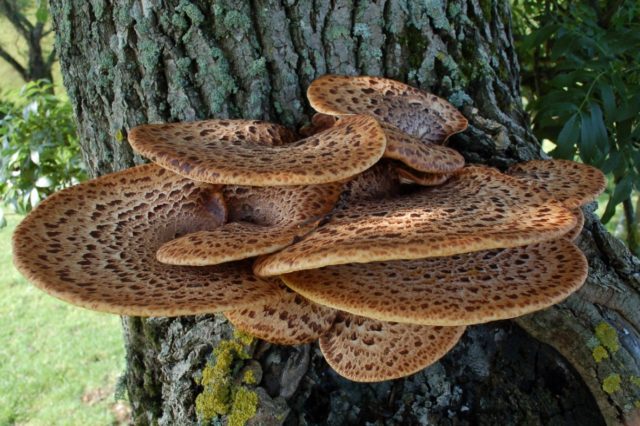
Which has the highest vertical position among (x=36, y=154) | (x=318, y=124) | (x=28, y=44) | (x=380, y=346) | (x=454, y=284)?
(x=318, y=124)

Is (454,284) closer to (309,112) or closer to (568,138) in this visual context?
(309,112)

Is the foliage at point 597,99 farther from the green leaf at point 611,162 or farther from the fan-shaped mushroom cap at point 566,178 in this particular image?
the fan-shaped mushroom cap at point 566,178

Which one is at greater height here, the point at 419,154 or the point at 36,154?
the point at 419,154

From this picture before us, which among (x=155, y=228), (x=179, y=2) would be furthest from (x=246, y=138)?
(x=179, y=2)

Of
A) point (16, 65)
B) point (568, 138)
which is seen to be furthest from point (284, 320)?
point (16, 65)

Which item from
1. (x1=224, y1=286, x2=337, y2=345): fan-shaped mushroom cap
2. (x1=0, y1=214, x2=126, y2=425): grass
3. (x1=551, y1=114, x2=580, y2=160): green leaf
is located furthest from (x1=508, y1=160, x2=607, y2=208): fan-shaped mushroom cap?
(x1=0, y1=214, x2=126, y2=425): grass

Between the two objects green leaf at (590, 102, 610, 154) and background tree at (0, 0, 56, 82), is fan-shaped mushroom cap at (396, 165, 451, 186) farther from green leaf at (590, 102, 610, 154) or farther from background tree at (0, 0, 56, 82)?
background tree at (0, 0, 56, 82)

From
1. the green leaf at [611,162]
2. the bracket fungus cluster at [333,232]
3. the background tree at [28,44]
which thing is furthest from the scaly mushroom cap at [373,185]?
the background tree at [28,44]
